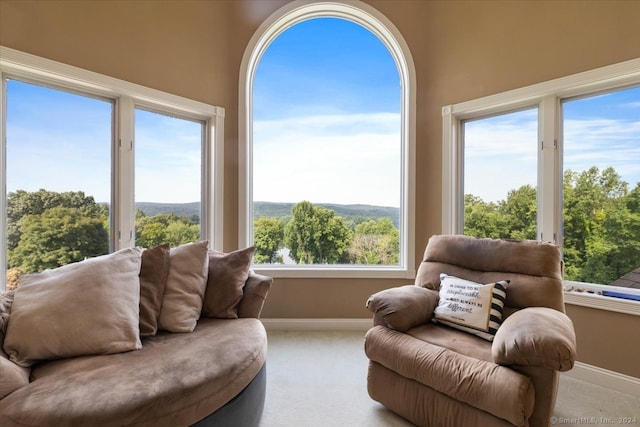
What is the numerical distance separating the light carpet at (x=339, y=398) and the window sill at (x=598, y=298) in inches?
21.2

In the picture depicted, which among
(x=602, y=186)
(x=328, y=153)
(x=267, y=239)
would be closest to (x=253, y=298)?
(x=267, y=239)

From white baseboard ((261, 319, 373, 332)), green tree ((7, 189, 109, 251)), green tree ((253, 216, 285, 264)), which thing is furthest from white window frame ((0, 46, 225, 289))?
white baseboard ((261, 319, 373, 332))

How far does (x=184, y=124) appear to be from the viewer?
2922 mm

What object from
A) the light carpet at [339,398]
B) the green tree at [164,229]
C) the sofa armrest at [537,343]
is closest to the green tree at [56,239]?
the green tree at [164,229]

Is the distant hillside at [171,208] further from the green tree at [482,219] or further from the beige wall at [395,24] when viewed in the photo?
the green tree at [482,219]

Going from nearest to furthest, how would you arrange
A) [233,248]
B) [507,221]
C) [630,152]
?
[630,152] → [507,221] → [233,248]

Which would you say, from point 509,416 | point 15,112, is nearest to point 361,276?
point 509,416

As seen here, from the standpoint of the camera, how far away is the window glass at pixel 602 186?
214 centimetres

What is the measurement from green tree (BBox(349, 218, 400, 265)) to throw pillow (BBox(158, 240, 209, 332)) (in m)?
1.66

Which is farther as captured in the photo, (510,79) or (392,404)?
(510,79)

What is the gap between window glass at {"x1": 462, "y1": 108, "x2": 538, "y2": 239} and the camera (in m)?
2.60

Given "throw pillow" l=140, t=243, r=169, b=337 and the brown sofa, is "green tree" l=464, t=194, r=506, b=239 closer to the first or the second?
the brown sofa

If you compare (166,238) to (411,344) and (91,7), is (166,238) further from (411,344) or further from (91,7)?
(411,344)

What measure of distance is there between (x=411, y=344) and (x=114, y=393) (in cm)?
138
